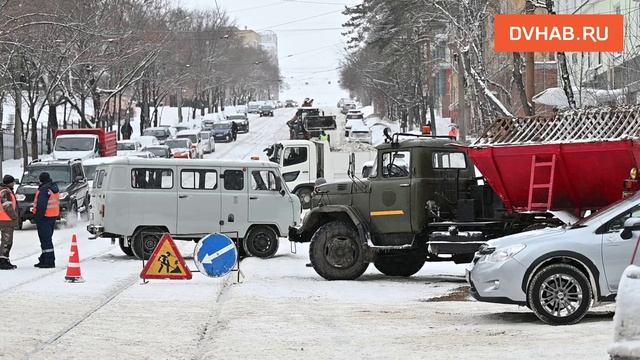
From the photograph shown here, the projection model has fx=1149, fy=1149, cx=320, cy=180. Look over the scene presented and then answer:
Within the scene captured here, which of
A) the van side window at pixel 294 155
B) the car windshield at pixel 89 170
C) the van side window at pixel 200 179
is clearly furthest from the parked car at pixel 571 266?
the car windshield at pixel 89 170

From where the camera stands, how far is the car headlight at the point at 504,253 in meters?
12.9

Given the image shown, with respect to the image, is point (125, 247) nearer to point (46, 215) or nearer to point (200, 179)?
point (200, 179)

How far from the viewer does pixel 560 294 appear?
12516mm

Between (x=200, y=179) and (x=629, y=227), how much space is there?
13198 millimetres

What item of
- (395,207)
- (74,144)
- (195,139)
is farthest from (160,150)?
(395,207)

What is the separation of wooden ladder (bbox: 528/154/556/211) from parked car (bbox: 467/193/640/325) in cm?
361

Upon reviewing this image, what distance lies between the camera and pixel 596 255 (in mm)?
12492

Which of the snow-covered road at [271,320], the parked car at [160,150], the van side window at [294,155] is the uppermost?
the parked car at [160,150]

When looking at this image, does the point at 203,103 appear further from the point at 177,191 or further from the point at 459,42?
the point at 177,191

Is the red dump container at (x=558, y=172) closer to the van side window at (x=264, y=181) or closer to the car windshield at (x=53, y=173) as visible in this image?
the van side window at (x=264, y=181)

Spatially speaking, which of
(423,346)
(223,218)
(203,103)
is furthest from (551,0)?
(203,103)

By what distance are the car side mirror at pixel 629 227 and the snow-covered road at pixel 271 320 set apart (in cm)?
100

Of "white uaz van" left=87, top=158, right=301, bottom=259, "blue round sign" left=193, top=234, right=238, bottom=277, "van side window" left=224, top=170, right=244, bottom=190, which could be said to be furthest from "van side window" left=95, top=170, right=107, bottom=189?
"blue round sign" left=193, top=234, right=238, bottom=277

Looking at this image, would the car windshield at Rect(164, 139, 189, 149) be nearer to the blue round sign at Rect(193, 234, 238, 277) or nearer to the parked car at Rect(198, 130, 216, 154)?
the parked car at Rect(198, 130, 216, 154)
